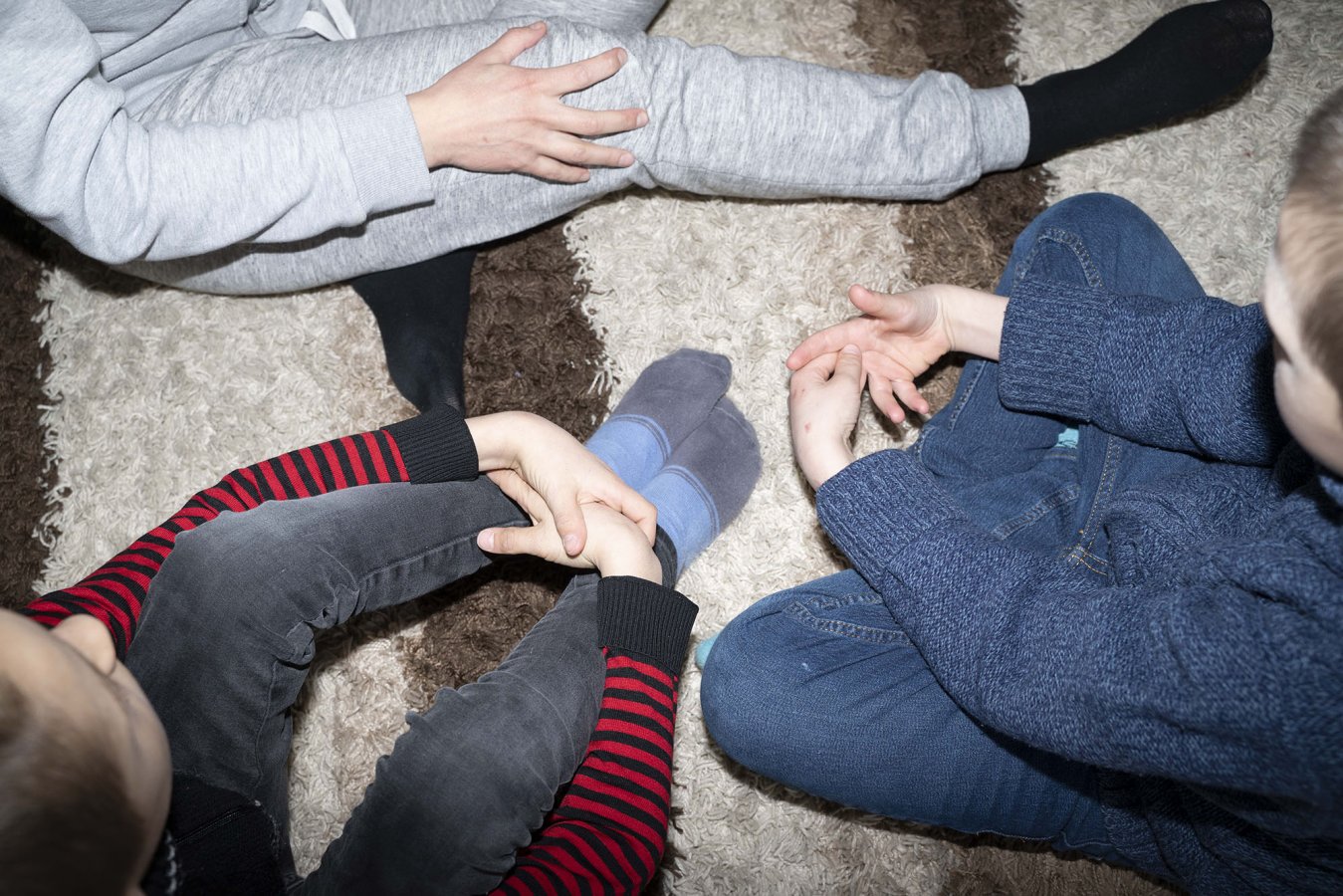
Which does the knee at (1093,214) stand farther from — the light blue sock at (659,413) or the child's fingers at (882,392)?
the light blue sock at (659,413)

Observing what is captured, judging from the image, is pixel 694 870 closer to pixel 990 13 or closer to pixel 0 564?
pixel 0 564

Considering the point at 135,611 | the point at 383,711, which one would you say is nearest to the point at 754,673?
the point at 383,711

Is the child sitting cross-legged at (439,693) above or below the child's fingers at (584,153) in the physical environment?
below

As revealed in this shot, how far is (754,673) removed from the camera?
77 cm

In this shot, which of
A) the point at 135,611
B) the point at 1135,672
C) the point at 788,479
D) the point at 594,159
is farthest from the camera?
the point at 788,479

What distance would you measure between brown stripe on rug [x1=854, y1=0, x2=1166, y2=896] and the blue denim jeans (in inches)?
→ 5.4

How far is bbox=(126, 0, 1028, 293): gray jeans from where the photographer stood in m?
0.85

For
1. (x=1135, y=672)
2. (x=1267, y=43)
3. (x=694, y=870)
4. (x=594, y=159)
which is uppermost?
(x=1267, y=43)

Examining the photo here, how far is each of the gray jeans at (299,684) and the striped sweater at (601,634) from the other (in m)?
0.03

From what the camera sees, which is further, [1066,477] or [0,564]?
[0,564]

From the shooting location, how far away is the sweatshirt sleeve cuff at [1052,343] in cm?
75

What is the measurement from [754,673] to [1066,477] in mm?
317

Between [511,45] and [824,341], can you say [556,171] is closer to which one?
[511,45]

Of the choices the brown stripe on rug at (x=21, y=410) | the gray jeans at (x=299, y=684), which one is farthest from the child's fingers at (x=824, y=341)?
the brown stripe on rug at (x=21, y=410)
